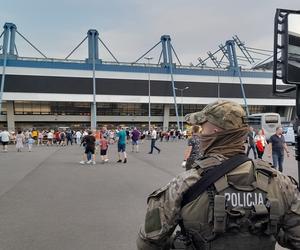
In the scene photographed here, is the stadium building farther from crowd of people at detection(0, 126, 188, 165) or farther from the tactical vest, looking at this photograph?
the tactical vest

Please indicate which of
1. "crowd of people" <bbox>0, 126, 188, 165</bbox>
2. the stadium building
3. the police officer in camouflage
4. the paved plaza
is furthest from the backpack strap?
the stadium building

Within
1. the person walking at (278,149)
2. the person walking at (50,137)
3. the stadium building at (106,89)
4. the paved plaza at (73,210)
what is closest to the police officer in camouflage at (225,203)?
the paved plaza at (73,210)

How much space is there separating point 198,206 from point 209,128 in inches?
16.9

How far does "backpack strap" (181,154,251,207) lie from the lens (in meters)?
1.90

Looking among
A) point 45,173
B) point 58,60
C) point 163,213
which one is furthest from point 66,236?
point 58,60

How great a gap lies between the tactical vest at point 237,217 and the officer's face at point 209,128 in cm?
22

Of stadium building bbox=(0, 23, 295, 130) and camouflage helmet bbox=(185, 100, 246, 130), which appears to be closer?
camouflage helmet bbox=(185, 100, 246, 130)

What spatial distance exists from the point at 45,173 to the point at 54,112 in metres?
61.6

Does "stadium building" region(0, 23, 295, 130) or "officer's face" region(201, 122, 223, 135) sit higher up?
"stadium building" region(0, 23, 295, 130)

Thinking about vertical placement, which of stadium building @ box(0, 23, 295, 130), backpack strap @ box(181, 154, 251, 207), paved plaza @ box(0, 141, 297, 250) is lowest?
paved plaza @ box(0, 141, 297, 250)

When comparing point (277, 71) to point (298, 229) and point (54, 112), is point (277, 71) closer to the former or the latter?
point (298, 229)

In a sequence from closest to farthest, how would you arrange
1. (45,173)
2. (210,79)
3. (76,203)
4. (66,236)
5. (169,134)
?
1. (66,236)
2. (76,203)
3. (45,173)
4. (169,134)
5. (210,79)

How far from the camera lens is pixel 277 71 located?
231 cm

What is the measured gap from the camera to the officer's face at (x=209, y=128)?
6.80 feet
